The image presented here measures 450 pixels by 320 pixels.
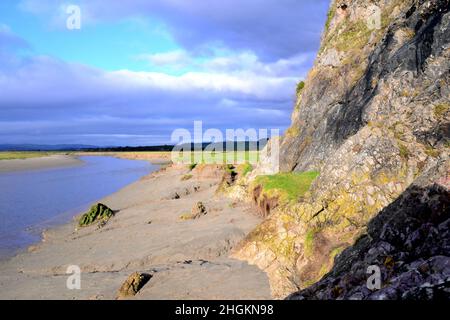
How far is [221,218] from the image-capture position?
1961cm

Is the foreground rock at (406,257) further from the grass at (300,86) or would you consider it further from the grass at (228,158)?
the grass at (228,158)

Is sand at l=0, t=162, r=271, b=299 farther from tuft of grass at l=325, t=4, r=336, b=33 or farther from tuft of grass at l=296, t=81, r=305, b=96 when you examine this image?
tuft of grass at l=325, t=4, r=336, b=33

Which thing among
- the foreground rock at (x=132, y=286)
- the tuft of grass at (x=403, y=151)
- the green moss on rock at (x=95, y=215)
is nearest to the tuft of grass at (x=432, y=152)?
the tuft of grass at (x=403, y=151)

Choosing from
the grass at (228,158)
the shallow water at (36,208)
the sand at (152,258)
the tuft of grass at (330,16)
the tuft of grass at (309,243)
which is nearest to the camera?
the tuft of grass at (309,243)

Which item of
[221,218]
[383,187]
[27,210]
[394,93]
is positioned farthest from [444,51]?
[27,210]

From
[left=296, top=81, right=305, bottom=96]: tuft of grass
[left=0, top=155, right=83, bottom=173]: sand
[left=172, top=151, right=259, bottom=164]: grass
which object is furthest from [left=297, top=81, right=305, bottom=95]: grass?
[left=0, top=155, right=83, bottom=173]: sand

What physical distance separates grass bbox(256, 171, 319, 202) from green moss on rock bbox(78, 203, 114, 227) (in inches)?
449

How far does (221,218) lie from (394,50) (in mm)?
10569

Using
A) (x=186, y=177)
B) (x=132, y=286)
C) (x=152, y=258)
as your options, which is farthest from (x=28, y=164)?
(x=132, y=286)

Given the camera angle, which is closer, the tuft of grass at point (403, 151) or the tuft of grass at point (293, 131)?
the tuft of grass at point (403, 151)

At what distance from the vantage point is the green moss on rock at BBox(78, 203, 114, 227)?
24.6m

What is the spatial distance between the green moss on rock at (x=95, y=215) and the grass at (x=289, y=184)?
37.4 ft

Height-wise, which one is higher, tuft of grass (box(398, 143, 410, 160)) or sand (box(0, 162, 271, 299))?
tuft of grass (box(398, 143, 410, 160))

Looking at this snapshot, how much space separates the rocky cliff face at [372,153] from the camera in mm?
10812
